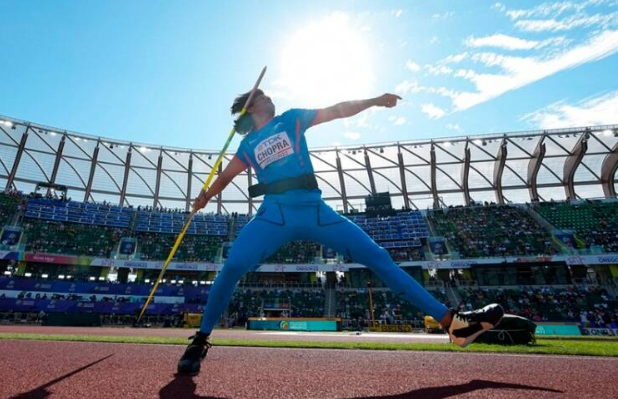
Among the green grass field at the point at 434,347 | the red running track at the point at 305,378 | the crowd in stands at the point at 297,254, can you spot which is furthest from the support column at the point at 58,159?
the red running track at the point at 305,378

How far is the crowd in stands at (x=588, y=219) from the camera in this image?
29547 millimetres

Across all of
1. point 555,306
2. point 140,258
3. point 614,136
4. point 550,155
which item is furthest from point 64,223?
point 614,136

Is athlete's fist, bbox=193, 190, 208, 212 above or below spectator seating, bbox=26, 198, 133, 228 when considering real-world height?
below

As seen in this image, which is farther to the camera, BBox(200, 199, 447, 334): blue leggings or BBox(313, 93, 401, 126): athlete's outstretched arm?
BBox(313, 93, 401, 126): athlete's outstretched arm

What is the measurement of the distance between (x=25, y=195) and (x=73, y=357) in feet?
139

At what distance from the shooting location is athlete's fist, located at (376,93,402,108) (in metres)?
3.27

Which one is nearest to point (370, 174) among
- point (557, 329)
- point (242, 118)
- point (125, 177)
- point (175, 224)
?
point (175, 224)

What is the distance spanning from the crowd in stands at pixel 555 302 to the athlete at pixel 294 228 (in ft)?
75.0

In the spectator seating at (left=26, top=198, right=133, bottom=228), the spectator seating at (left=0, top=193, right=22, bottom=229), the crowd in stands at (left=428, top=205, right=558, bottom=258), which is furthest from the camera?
the spectator seating at (left=26, top=198, right=133, bottom=228)

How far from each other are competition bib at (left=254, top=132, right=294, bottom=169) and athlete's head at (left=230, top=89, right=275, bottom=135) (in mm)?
417

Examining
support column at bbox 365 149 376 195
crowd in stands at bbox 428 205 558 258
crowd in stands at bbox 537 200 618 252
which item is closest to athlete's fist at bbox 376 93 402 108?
crowd in stands at bbox 428 205 558 258

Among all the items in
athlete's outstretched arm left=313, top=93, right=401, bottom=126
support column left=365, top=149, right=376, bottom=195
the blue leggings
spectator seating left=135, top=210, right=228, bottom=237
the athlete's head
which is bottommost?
the blue leggings

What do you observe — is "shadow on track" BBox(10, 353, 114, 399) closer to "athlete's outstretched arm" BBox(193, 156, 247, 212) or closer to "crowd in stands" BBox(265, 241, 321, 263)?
"athlete's outstretched arm" BBox(193, 156, 247, 212)

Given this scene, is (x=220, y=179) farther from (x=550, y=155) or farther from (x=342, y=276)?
(x=550, y=155)
